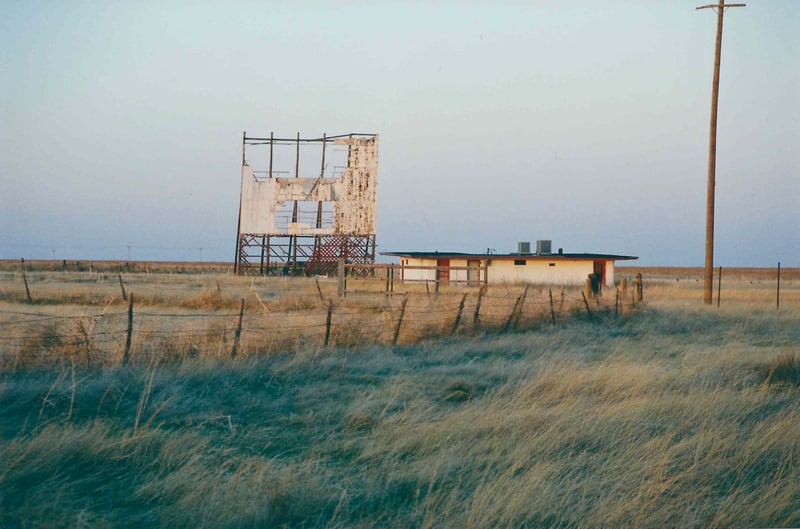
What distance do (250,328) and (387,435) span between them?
790 cm

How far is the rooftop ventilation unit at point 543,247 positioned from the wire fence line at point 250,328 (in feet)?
58.2

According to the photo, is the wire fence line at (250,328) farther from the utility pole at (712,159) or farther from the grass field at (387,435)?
the utility pole at (712,159)

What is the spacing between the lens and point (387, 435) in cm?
754

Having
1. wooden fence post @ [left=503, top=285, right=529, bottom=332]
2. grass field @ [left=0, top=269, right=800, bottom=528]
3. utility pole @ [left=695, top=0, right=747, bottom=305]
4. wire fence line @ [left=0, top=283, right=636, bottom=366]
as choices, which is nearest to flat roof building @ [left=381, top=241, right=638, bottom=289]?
utility pole @ [left=695, top=0, right=747, bottom=305]

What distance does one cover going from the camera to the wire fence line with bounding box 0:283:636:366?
1076 cm

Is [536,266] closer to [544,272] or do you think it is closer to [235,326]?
[544,272]

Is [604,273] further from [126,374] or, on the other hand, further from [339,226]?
[126,374]

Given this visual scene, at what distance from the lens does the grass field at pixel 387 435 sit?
5.57 metres

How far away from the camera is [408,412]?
847cm

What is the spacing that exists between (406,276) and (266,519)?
40.5 metres

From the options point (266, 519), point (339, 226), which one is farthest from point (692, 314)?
point (339, 226)

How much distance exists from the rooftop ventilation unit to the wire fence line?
17744 millimetres

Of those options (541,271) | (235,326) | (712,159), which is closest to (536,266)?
(541,271)

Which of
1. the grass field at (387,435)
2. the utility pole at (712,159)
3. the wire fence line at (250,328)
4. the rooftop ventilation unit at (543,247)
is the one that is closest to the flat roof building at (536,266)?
the rooftop ventilation unit at (543,247)
